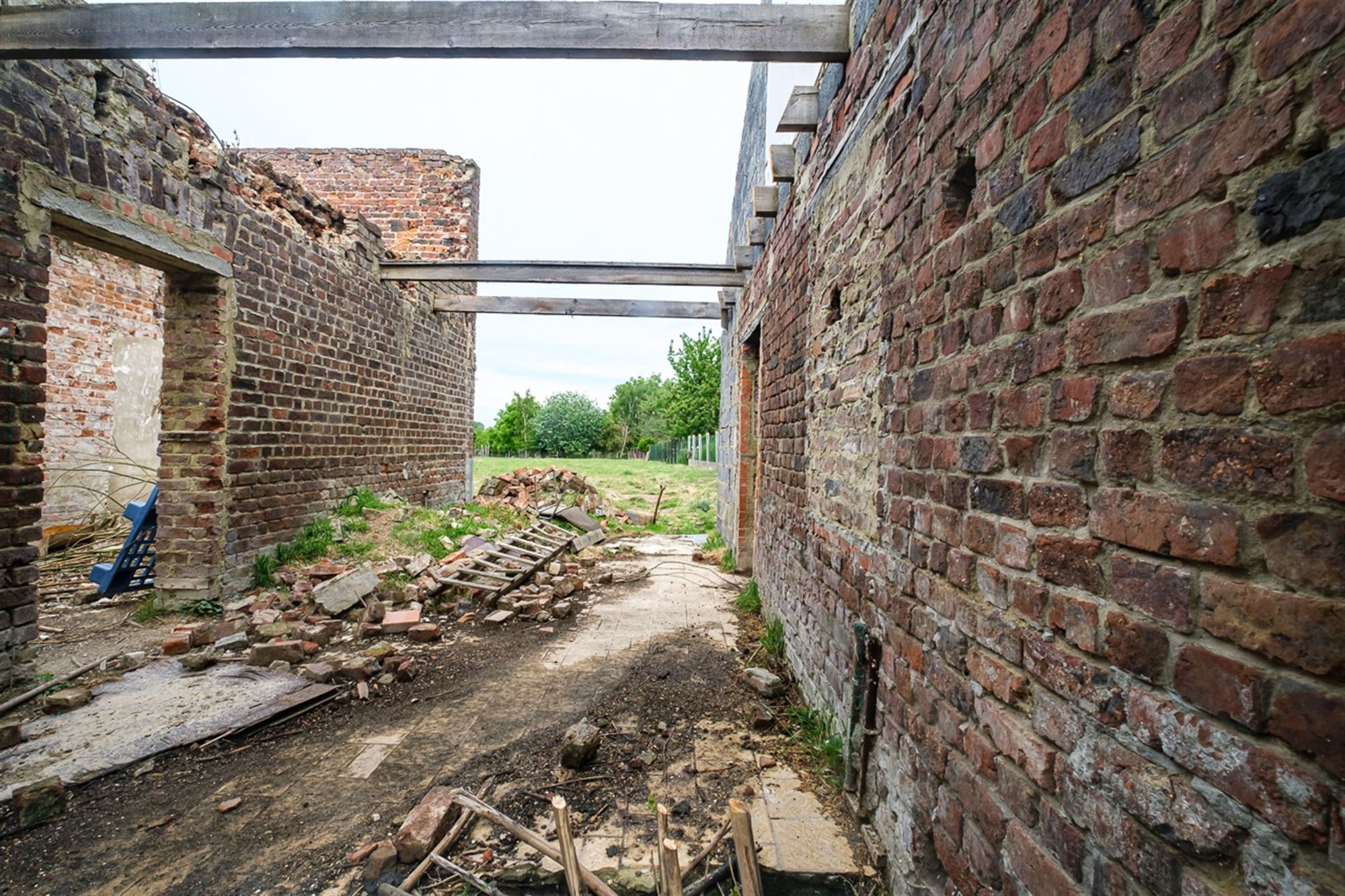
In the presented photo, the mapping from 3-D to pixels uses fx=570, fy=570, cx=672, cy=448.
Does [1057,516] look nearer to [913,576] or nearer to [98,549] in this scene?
[913,576]

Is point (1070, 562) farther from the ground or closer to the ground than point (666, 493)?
farther from the ground

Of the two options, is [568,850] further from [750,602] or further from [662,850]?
[750,602]

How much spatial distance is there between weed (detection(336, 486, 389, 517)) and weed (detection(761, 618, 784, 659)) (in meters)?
4.95

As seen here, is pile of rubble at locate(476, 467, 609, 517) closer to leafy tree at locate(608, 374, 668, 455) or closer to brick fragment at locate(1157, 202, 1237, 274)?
brick fragment at locate(1157, 202, 1237, 274)

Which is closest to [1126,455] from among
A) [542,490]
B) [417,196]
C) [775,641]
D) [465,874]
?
[465,874]

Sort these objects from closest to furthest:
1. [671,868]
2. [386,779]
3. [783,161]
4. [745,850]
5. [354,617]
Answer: [671,868] < [745,850] < [386,779] < [783,161] < [354,617]

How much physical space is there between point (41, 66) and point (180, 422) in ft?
8.28

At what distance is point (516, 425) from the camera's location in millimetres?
54188

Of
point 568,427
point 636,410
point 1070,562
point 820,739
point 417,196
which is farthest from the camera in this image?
point 636,410

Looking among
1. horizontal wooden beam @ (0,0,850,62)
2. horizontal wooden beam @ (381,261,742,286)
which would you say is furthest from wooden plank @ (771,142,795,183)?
horizontal wooden beam @ (381,261,742,286)

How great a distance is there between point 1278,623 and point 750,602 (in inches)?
180

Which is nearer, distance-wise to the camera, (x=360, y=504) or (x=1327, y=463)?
(x=1327, y=463)

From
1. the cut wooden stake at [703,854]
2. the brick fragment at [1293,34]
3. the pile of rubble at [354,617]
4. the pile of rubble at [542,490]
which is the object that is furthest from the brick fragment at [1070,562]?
the pile of rubble at [542,490]

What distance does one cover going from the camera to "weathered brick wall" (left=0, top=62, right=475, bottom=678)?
320 cm
